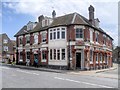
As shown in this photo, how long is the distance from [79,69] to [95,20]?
11895mm

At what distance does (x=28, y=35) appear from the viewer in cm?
4128

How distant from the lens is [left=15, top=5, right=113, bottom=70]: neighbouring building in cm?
3130

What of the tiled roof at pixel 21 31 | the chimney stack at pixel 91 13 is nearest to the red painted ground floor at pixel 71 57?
the chimney stack at pixel 91 13

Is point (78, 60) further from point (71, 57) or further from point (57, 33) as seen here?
point (57, 33)

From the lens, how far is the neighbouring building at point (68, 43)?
31.3 m

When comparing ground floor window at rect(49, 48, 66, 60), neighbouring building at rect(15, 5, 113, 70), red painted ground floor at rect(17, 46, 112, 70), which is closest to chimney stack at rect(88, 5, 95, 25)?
neighbouring building at rect(15, 5, 113, 70)

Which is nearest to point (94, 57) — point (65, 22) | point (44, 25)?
point (65, 22)

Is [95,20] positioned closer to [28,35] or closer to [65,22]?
[65,22]

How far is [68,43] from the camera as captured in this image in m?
31.7

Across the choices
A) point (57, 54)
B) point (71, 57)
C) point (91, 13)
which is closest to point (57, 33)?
point (57, 54)

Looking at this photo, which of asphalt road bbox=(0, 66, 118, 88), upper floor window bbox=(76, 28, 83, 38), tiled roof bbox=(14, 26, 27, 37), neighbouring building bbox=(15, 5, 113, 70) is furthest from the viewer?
tiled roof bbox=(14, 26, 27, 37)

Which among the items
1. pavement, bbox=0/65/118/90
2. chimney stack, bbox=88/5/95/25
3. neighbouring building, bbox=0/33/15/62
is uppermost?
chimney stack, bbox=88/5/95/25

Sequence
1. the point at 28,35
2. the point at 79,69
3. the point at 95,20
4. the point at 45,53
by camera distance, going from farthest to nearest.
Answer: the point at 28,35
the point at 95,20
the point at 45,53
the point at 79,69

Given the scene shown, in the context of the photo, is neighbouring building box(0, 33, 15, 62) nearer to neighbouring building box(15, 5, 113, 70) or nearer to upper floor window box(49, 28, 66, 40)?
neighbouring building box(15, 5, 113, 70)
